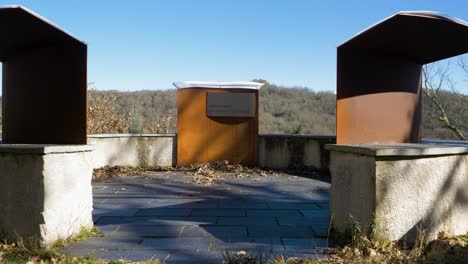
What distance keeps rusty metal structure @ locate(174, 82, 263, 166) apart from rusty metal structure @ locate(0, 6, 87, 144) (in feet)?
21.5

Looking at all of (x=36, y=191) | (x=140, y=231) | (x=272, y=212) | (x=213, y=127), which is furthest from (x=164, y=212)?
(x=213, y=127)

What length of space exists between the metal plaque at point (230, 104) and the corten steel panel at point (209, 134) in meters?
0.10

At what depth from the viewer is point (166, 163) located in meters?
11.4

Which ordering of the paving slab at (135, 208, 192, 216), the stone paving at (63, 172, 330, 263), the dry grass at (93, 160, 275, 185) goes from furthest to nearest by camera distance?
the dry grass at (93, 160, 275, 185)
the paving slab at (135, 208, 192, 216)
the stone paving at (63, 172, 330, 263)

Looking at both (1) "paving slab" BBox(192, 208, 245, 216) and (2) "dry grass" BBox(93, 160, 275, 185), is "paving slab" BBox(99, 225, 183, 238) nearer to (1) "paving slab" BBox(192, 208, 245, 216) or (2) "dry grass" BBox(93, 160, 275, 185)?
(1) "paving slab" BBox(192, 208, 245, 216)

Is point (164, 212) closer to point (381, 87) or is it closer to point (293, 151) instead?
point (381, 87)

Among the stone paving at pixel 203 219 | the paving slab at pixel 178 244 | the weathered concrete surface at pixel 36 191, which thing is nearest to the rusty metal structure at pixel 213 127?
the stone paving at pixel 203 219

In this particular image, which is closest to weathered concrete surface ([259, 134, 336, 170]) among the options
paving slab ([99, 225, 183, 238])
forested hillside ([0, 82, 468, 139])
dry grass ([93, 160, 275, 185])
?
dry grass ([93, 160, 275, 185])

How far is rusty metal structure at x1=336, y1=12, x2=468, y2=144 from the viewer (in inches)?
187

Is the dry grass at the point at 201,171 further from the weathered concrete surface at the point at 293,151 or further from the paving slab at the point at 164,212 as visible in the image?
the paving slab at the point at 164,212

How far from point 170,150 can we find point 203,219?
20.2 ft

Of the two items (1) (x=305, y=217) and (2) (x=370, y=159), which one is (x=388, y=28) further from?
(1) (x=305, y=217)

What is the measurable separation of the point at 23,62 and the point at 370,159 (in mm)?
4193

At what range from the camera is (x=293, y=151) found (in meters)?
11.2
